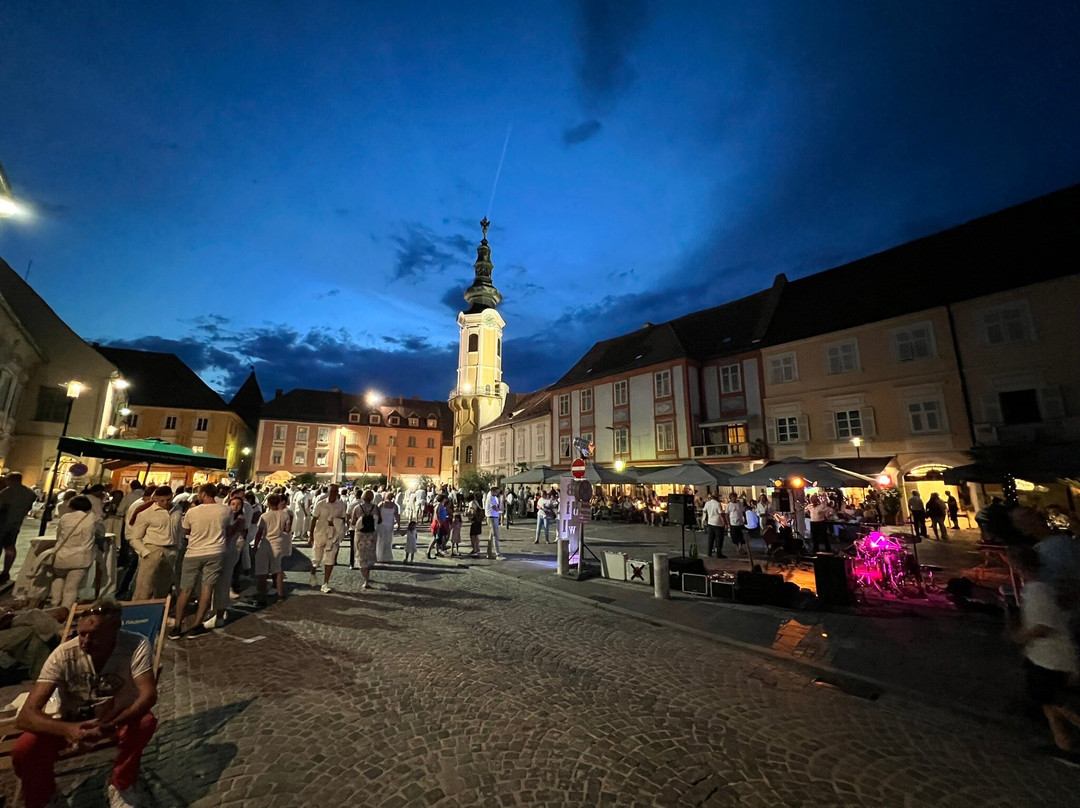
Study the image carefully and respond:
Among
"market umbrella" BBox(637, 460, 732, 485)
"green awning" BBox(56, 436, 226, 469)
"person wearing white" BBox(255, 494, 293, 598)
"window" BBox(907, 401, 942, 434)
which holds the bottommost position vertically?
"person wearing white" BBox(255, 494, 293, 598)

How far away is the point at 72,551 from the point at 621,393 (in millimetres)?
30765

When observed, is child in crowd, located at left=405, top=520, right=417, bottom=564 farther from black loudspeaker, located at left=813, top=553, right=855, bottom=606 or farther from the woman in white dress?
black loudspeaker, located at left=813, top=553, right=855, bottom=606

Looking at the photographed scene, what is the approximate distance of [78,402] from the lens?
2842 centimetres

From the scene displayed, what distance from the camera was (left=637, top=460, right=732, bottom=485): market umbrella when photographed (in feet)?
45.2

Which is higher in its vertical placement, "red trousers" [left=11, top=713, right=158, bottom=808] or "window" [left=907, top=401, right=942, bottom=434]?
"window" [left=907, top=401, right=942, bottom=434]

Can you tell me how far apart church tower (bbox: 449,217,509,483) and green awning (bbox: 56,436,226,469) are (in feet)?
131

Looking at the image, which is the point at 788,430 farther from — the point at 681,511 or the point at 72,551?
the point at 72,551

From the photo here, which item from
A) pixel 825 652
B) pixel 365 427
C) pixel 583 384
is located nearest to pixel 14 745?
pixel 825 652

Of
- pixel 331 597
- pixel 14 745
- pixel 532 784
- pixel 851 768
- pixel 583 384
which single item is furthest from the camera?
pixel 583 384

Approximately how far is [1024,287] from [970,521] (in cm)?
993

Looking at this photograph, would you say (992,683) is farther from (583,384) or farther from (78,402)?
(78,402)

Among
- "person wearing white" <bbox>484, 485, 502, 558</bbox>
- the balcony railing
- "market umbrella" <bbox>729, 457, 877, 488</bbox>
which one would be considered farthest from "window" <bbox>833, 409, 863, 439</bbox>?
"person wearing white" <bbox>484, 485, 502, 558</bbox>

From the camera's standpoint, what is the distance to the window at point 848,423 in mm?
22703

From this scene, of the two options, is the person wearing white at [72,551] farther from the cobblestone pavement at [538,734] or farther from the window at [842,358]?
the window at [842,358]
